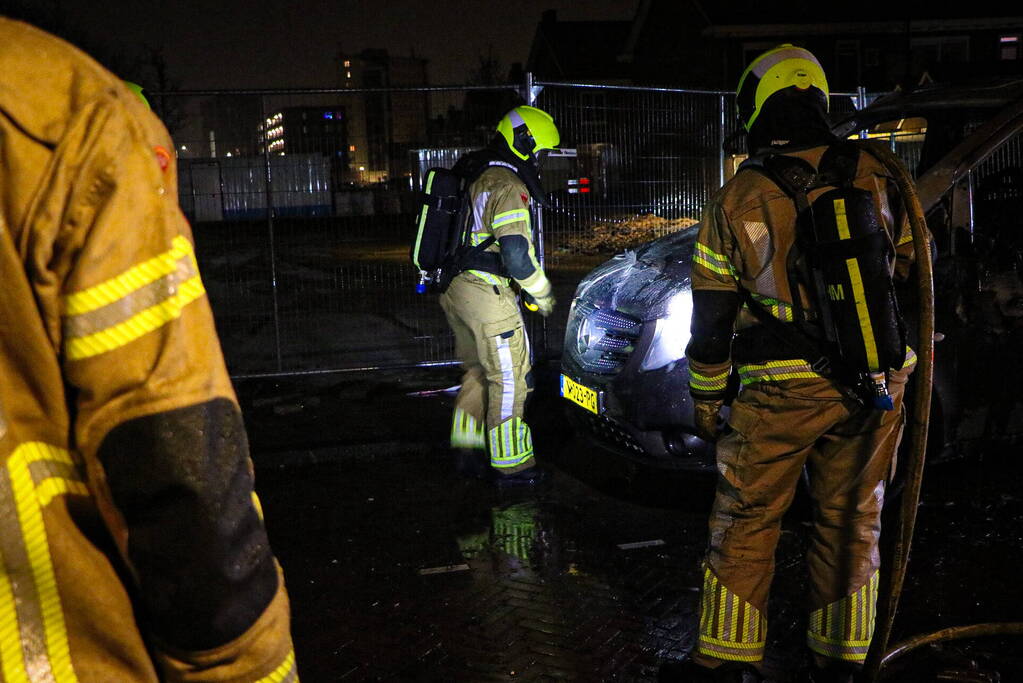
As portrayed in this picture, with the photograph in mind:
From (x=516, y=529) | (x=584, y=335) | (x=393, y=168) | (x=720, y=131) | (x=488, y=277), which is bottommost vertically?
(x=516, y=529)

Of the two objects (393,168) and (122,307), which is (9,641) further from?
(393,168)

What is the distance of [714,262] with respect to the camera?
3121 mm

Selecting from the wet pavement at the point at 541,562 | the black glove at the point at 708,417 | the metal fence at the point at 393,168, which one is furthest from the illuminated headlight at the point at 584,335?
the metal fence at the point at 393,168

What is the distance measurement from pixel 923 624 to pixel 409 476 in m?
3.21

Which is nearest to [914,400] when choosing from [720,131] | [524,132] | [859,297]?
[859,297]

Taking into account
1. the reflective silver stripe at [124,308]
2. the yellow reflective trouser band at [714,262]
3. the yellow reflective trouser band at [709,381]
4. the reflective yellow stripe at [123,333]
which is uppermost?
the reflective silver stripe at [124,308]

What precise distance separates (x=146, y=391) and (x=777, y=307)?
2290 mm

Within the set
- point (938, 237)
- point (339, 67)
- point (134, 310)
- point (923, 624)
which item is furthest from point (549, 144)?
point (339, 67)

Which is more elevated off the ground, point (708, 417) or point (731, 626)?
point (708, 417)

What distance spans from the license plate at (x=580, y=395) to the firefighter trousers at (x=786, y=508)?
6.15 ft

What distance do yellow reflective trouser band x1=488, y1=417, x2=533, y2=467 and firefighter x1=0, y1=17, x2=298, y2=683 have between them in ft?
14.4

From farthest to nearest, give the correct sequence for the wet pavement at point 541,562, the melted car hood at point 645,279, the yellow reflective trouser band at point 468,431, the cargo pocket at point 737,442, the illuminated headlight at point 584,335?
the yellow reflective trouser band at point 468,431 < the illuminated headlight at point 584,335 < the melted car hood at point 645,279 < the wet pavement at point 541,562 < the cargo pocket at point 737,442

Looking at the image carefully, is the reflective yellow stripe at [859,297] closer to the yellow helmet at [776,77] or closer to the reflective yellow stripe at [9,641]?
the yellow helmet at [776,77]

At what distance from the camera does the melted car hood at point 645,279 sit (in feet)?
16.1
